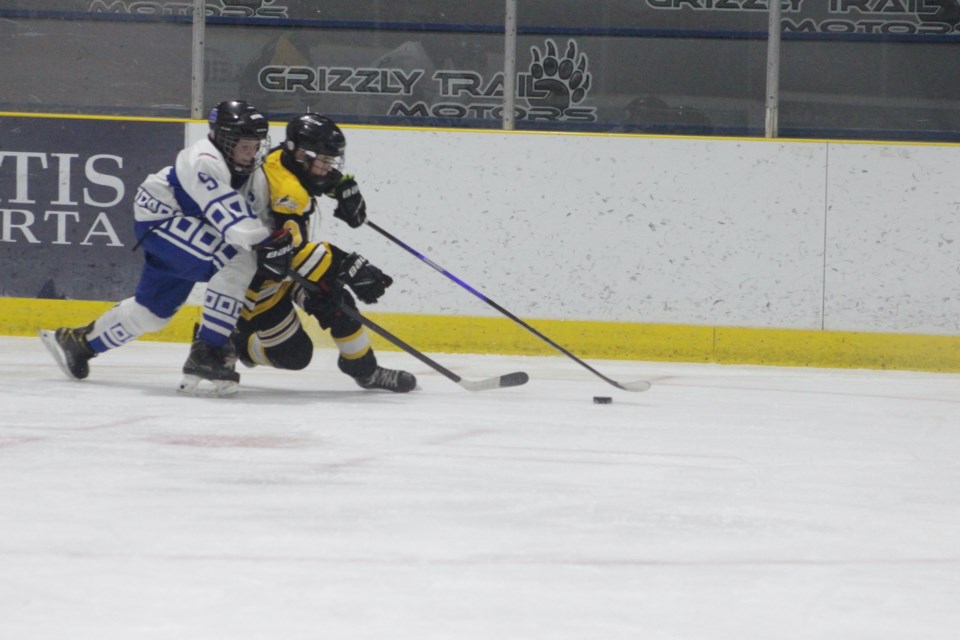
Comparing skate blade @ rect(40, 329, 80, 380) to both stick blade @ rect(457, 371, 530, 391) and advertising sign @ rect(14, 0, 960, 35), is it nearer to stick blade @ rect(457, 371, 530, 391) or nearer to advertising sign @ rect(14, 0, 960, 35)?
stick blade @ rect(457, 371, 530, 391)

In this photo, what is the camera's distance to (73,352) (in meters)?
4.51

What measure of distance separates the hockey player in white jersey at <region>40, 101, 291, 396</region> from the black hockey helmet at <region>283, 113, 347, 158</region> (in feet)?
0.32

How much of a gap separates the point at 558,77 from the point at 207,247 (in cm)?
237

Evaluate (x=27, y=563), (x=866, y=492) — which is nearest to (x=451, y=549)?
(x=27, y=563)

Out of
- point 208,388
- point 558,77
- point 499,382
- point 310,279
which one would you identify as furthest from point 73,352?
point 558,77

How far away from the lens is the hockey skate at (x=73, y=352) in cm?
451

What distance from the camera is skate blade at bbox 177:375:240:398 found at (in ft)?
13.8

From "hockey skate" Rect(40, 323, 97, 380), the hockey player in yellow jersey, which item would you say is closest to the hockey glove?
the hockey player in yellow jersey

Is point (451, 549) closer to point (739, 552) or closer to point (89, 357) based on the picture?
point (739, 552)

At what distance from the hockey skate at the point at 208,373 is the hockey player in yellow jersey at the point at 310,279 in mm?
217

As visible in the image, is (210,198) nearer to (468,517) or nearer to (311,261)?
(311,261)

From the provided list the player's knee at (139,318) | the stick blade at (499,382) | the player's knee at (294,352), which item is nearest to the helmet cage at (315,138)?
the player's knee at (294,352)

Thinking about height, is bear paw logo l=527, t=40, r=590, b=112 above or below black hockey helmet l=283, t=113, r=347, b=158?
above

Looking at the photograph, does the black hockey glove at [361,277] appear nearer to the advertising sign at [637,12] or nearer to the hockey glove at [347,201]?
the hockey glove at [347,201]
